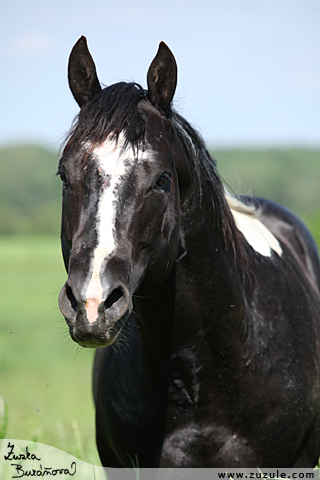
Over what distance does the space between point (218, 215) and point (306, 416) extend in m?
1.13

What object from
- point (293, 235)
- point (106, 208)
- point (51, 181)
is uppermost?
point (106, 208)

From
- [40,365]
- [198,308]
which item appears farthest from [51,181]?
[198,308]

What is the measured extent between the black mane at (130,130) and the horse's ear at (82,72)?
0.44 feet

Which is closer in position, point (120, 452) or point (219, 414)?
point (219, 414)

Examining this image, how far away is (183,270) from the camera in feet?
8.04

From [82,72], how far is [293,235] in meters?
2.42

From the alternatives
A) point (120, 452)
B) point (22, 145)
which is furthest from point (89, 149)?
point (22, 145)

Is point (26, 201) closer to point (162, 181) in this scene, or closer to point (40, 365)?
point (40, 365)

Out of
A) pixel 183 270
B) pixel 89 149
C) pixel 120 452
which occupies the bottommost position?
pixel 120 452

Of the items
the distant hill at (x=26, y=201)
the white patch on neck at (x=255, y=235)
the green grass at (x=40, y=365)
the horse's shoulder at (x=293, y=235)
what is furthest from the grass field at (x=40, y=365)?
the distant hill at (x=26, y=201)

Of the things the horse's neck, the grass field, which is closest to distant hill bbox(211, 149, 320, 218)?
the grass field

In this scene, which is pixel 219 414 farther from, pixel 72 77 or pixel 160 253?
pixel 72 77

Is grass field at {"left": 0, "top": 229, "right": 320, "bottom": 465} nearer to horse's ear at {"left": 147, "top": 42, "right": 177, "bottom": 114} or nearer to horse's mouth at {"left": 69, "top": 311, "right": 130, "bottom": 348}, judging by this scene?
horse's mouth at {"left": 69, "top": 311, "right": 130, "bottom": 348}

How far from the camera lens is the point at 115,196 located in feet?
6.49
